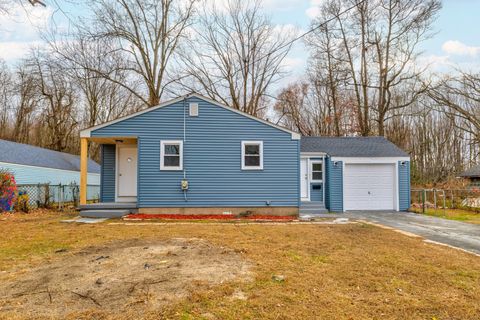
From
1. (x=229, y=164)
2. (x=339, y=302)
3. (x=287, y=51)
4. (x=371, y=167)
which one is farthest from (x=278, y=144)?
(x=287, y=51)

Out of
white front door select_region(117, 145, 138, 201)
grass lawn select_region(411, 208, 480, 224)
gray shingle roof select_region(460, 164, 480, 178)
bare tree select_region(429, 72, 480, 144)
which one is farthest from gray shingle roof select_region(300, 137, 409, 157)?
gray shingle roof select_region(460, 164, 480, 178)

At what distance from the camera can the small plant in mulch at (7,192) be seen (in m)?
12.6

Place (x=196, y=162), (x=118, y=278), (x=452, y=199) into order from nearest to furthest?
(x=118, y=278)
(x=196, y=162)
(x=452, y=199)

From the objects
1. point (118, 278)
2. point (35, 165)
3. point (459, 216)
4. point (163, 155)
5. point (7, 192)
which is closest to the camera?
point (118, 278)

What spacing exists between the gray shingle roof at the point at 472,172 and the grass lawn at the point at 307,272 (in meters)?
22.7

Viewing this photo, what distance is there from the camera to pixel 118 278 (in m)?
4.10

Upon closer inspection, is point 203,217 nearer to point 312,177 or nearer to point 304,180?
point 304,180

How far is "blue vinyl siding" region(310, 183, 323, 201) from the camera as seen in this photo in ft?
46.3

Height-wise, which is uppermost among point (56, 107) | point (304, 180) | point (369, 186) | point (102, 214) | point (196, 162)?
point (56, 107)

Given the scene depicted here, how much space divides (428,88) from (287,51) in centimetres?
1030

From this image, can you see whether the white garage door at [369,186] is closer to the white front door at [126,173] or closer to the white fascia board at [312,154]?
the white fascia board at [312,154]

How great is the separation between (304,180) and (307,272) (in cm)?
969

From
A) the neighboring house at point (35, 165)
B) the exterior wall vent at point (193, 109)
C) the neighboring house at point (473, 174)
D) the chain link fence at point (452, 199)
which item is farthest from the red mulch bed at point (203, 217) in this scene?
the neighboring house at point (473, 174)

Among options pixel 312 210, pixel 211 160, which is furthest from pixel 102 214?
pixel 312 210
